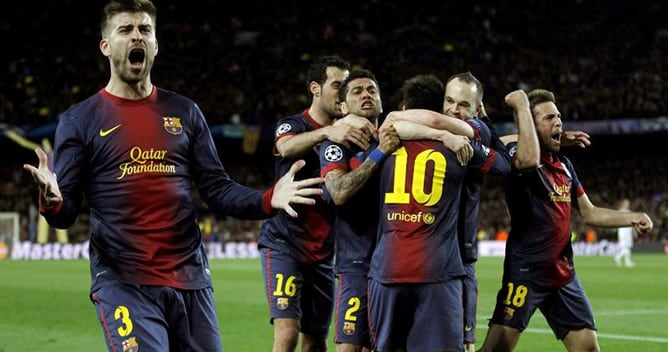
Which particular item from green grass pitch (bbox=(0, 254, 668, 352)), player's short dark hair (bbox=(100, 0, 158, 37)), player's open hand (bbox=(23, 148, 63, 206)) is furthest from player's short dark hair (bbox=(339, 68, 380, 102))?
green grass pitch (bbox=(0, 254, 668, 352))

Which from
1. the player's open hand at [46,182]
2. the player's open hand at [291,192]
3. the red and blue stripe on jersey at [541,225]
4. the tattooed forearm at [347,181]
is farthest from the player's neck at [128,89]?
the red and blue stripe on jersey at [541,225]

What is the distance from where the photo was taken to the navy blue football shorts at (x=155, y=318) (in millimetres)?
4492

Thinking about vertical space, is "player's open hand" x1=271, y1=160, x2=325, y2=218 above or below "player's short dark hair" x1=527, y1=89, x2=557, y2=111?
below

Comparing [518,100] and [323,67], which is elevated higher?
[323,67]

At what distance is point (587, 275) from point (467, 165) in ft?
59.4

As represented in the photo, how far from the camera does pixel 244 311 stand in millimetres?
14672

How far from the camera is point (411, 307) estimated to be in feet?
18.1

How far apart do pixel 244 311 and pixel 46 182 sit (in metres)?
10.7

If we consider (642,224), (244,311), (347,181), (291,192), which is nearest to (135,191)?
(291,192)

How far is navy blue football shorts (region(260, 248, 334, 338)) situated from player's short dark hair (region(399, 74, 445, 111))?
184cm

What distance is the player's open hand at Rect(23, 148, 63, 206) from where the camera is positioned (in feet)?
13.7

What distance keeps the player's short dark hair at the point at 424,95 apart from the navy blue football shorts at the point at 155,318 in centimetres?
170

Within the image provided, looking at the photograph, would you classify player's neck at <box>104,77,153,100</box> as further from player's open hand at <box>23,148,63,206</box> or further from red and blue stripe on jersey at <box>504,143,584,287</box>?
red and blue stripe on jersey at <box>504,143,584,287</box>

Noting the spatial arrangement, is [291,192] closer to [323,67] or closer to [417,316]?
[417,316]
